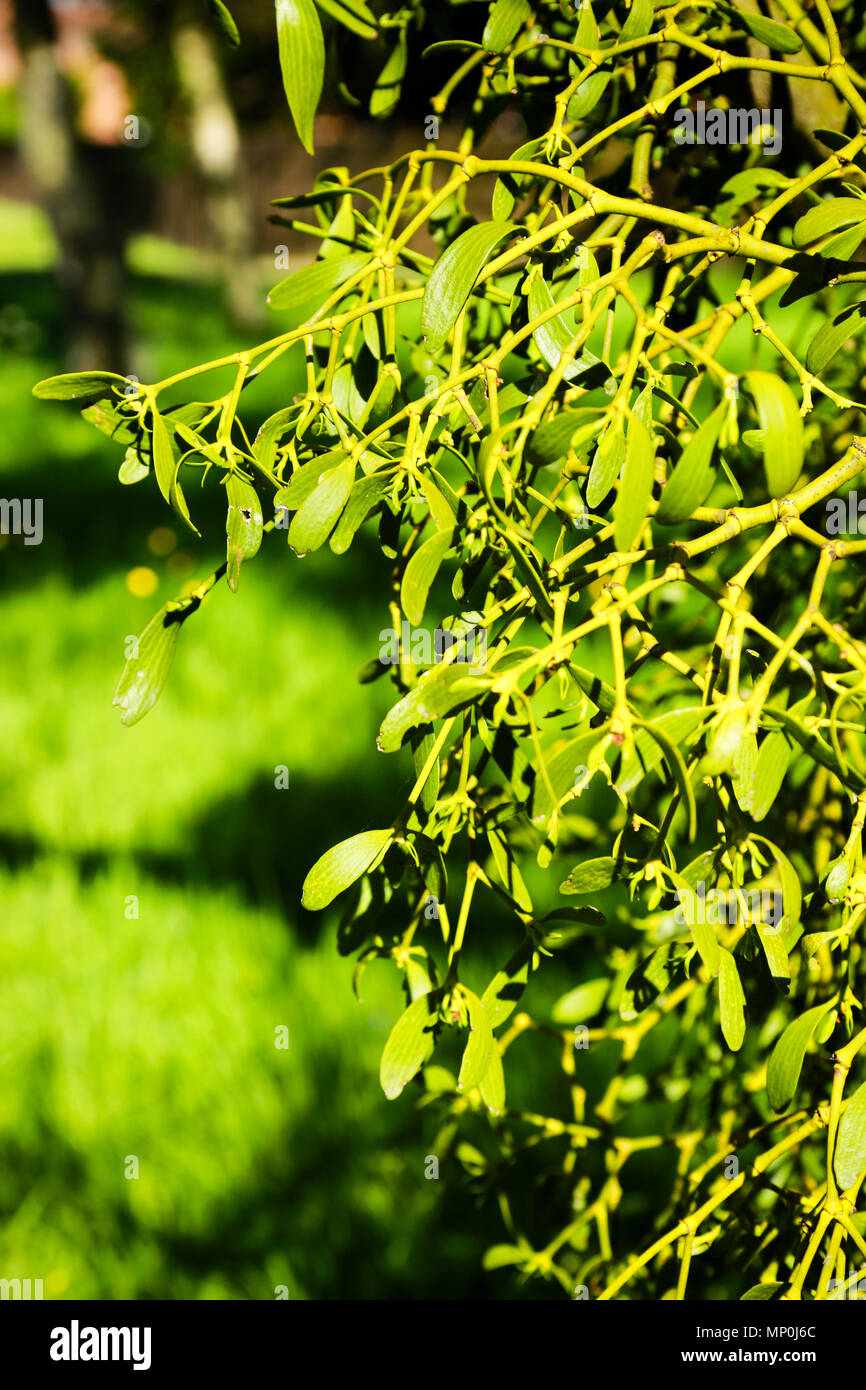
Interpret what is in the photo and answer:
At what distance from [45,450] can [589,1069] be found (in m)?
3.16

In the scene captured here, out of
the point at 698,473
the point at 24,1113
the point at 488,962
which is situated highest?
the point at 698,473

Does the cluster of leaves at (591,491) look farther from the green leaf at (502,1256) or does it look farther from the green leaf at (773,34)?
the green leaf at (502,1256)

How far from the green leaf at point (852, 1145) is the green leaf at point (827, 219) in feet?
1.44

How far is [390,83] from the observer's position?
0.79 m

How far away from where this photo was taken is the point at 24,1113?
150 centimetres

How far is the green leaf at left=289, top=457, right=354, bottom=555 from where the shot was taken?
0.54 meters

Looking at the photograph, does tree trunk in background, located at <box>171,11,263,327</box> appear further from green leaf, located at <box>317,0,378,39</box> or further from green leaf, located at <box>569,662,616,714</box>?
green leaf, located at <box>569,662,616,714</box>

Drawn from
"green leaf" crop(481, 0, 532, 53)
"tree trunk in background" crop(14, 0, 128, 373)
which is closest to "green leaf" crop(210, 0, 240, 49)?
"green leaf" crop(481, 0, 532, 53)

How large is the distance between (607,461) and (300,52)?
0.28 meters

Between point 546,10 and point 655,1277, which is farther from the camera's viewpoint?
point 655,1277

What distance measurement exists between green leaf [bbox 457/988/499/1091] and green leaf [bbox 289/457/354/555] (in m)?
0.26

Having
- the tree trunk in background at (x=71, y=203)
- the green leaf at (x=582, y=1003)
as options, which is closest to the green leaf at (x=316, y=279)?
the green leaf at (x=582, y=1003)
